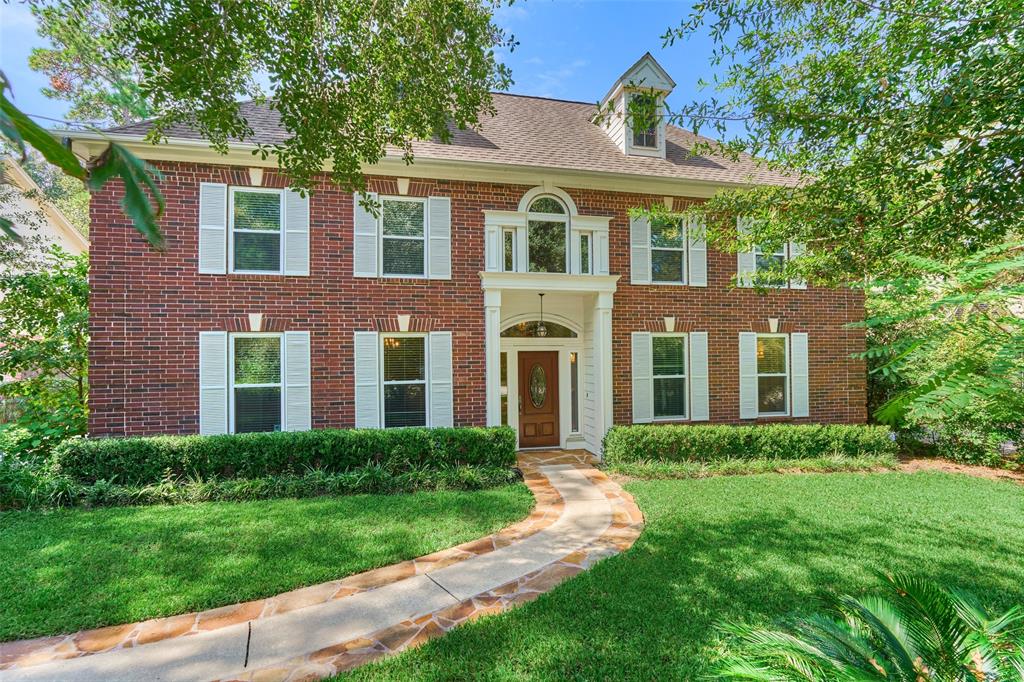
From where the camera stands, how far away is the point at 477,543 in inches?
216

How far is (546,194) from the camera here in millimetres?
9828

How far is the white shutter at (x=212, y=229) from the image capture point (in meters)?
8.45

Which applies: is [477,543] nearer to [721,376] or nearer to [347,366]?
[347,366]

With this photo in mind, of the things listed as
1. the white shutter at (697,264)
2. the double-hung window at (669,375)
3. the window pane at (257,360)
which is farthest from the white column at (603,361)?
the window pane at (257,360)

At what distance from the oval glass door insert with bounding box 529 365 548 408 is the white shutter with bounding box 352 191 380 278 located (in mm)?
3899

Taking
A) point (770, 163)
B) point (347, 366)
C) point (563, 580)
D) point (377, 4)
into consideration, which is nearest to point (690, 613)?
point (563, 580)

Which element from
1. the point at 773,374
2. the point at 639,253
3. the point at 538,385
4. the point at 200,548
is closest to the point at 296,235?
the point at 200,548

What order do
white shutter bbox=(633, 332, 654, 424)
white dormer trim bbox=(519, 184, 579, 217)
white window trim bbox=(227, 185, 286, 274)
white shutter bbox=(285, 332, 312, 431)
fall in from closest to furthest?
white window trim bbox=(227, 185, 286, 274) → white shutter bbox=(285, 332, 312, 431) → white dormer trim bbox=(519, 184, 579, 217) → white shutter bbox=(633, 332, 654, 424)

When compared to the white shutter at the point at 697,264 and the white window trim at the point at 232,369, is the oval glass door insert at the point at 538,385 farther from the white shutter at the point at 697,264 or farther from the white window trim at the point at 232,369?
the white window trim at the point at 232,369

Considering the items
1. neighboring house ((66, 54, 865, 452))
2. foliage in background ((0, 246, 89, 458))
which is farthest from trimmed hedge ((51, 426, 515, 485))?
foliage in background ((0, 246, 89, 458))

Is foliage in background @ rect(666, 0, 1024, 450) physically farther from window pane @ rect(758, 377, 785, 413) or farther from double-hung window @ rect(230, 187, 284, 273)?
double-hung window @ rect(230, 187, 284, 273)

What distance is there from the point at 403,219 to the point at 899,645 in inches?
345

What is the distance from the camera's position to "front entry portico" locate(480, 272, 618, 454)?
9656mm

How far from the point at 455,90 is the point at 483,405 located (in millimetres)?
5680
